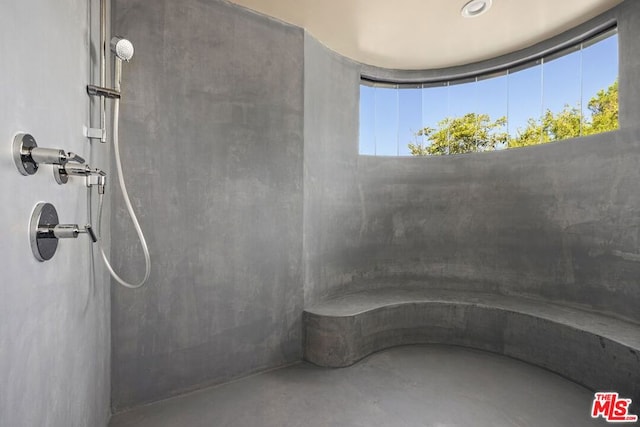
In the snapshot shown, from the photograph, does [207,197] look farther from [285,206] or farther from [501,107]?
[501,107]

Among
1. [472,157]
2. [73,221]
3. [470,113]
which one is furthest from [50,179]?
[470,113]

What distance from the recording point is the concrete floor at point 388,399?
6.75 ft

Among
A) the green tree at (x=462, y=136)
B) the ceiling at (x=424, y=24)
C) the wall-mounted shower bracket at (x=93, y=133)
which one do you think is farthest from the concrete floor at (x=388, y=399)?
the ceiling at (x=424, y=24)

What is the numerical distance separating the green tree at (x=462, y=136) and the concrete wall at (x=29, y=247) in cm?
388

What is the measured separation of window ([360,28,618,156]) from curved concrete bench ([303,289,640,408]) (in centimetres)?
194

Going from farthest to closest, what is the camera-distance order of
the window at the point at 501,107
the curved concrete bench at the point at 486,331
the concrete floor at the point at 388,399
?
the window at the point at 501,107 → the curved concrete bench at the point at 486,331 → the concrete floor at the point at 388,399

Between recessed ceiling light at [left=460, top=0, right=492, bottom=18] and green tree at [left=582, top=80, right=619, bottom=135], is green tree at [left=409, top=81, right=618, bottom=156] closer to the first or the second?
green tree at [left=582, top=80, right=619, bottom=135]

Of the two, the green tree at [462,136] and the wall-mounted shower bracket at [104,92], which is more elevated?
the green tree at [462,136]

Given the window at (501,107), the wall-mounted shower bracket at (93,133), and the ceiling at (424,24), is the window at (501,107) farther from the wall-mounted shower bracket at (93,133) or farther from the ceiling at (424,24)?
the wall-mounted shower bracket at (93,133)

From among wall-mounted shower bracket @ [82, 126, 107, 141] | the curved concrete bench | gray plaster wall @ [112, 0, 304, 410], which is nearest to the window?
gray plaster wall @ [112, 0, 304, 410]

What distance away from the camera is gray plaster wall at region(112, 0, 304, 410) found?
2.12 metres

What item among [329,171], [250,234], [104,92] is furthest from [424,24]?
[104,92]

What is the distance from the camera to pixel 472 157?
393 centimetres

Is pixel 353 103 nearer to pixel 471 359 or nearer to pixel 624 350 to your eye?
pixel 471 359
